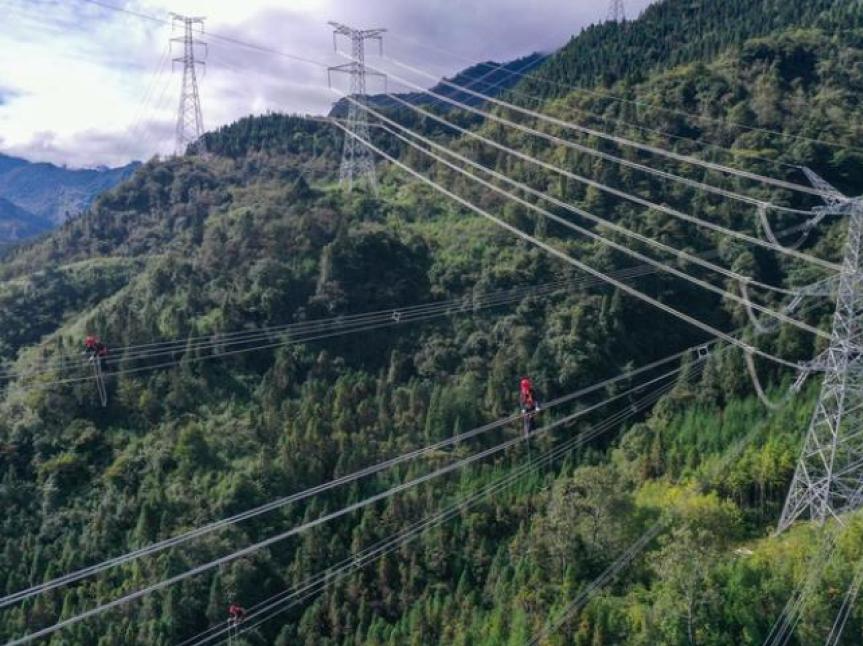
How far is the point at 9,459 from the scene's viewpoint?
52656 millimetres

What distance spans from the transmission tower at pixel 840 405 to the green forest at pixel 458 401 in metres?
1.10

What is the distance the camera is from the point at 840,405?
90.9 feet

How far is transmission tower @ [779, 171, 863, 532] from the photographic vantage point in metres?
25.8

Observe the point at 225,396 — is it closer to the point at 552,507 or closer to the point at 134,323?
the point at 134,323

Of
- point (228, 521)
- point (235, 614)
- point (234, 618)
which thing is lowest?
point (234, 618)

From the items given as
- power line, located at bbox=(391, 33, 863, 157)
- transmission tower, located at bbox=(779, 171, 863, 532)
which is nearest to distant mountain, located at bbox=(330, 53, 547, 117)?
power line, located at bbox=(391, 33, 863, 157)

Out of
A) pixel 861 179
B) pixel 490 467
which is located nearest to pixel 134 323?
pixel 490 467

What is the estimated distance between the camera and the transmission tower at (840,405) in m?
25.8

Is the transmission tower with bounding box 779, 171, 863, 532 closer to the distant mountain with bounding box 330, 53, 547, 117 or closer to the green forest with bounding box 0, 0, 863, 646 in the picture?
the green forest with bounding box 0, 0, 863, 646

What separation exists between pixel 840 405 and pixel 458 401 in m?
27.3

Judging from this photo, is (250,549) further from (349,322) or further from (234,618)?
(349,322)

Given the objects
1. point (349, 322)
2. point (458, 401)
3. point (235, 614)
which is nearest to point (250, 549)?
point (235, 614)

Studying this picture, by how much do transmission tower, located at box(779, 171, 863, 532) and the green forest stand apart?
3.60 ft

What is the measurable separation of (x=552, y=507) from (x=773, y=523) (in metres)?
9.28
